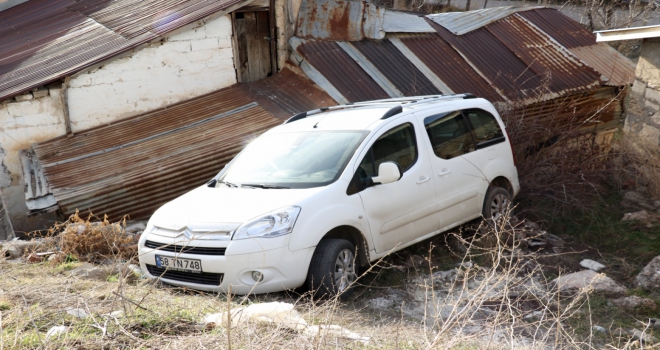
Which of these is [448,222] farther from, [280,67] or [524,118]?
[280,67]

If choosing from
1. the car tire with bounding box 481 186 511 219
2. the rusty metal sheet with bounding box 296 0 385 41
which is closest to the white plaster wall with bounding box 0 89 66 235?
the rusty metal sheet with bounding box 296 0 385 41

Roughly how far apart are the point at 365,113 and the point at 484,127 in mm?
1721

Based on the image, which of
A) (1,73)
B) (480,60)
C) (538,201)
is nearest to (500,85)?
(480,60)

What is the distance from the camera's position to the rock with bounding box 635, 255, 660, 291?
6.45 m

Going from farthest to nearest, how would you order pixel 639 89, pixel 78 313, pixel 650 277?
1. pixel 639 89
2. pixel 650 277
3. pixel 78 313

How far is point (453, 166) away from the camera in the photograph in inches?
280

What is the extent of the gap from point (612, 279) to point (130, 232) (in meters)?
5.60

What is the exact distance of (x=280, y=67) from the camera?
35.9ft

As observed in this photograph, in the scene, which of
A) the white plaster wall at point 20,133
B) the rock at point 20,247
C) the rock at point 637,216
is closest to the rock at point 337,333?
the rock at point 20,247

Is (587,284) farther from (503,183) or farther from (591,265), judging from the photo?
(503,183)

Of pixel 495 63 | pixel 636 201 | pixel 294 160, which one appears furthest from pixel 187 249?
pixel 495 63

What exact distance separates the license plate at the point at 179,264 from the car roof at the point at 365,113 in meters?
2.00

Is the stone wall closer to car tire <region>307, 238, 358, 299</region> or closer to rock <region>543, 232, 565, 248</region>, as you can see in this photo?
rock <region>543, 232, 565, 248</region>

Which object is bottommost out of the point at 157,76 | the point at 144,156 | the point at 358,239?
the point at 358,239
